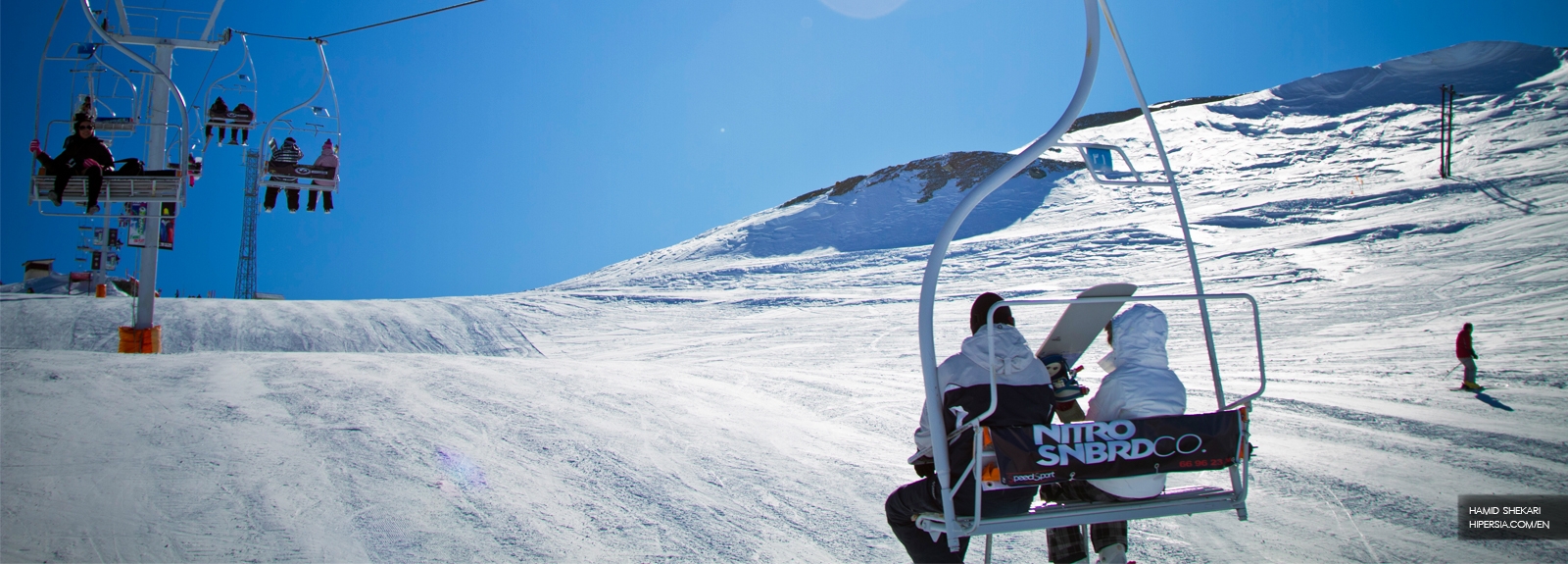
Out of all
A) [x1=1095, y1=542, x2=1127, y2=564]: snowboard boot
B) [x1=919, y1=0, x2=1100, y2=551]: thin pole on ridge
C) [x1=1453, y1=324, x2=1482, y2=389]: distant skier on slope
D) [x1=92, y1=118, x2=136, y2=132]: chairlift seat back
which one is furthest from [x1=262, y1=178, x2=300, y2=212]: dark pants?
[x1=1453, y1=324, x2=1482, y2=389]: distant skier on slope

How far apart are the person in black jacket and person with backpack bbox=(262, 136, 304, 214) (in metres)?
2.57

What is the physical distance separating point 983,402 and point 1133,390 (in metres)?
0.74

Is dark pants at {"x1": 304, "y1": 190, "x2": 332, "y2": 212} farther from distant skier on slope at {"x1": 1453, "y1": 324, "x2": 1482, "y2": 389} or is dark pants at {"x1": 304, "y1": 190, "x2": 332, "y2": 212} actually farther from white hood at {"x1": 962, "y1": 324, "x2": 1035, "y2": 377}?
distant skier on slope at {"x1": 1453, "y1": 324, "x2": 1482, "y2": 389}

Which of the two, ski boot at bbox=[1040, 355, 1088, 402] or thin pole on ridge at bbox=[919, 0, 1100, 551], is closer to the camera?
thin pole on ridge at bbox=[919, 0, 1100, 551]

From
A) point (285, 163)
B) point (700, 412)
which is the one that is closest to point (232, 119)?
point (285, 163)

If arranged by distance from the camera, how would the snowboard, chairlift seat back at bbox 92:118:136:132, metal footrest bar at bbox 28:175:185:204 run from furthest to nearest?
chairlift seat back at bbox 92:118:136:132 → metal footrest bar at bbox 28:175:185:204 → the snowboard

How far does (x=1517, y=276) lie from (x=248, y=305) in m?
30.8

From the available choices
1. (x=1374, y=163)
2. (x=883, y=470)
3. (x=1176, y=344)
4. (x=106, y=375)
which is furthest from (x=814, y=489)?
(x=1374, y=163)

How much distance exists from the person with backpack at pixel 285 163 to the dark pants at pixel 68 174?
2659 millimetres

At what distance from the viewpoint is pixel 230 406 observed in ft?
26.0

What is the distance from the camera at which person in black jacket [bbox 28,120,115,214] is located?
7730mm

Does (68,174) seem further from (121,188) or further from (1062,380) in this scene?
(1062,380)

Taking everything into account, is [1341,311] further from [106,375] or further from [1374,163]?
[1374,163]

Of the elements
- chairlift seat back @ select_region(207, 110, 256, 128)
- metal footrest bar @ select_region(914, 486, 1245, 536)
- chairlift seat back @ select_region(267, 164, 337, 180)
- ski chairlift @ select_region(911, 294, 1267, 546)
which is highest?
chairlift seat back @ select_region(207, 110, 256, 128)
